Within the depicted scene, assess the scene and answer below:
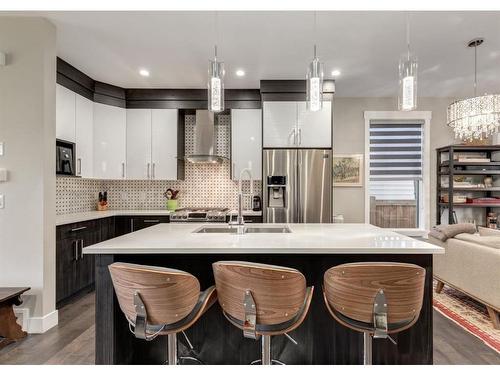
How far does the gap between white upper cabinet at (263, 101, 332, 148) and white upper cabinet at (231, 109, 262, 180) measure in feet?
1.09

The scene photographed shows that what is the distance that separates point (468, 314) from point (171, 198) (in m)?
3.89

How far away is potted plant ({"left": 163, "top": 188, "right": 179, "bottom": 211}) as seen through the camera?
4.73 m

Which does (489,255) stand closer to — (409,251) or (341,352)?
(409,251)

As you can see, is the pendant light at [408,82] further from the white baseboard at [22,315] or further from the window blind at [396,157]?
the window blind at [396,157]

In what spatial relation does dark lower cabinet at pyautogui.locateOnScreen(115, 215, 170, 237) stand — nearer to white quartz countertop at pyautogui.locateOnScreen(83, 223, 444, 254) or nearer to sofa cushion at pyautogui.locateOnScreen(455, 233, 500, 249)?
white quartz countertop at pyautogui.locateOnScreen(83, 223, 444, 254)

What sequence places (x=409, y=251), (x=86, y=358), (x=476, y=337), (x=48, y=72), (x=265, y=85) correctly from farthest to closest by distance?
1. (x=265, y=85)
2. (x=48, y=72)
3. (x=476, y=337)
4. (x=86, y=358)
5. (x=409, y=251)

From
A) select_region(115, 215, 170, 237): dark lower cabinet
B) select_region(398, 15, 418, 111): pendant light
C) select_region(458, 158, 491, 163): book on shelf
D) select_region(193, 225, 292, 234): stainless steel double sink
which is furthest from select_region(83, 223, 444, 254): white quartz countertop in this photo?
select_region(458, 158, 491, 163): book on shelf

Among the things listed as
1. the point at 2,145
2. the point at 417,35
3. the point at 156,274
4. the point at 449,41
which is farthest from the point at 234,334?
the point at 449,41

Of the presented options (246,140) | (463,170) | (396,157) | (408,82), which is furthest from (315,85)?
(463,170)

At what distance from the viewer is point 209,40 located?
3.15m

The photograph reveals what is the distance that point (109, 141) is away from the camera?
14.4 feet

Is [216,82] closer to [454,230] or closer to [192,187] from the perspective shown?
[454,230]

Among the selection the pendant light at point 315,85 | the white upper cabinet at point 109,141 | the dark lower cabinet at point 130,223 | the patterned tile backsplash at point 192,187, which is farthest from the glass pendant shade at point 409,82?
the white upper cabinet at point 109,141

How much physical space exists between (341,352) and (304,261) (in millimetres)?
626
